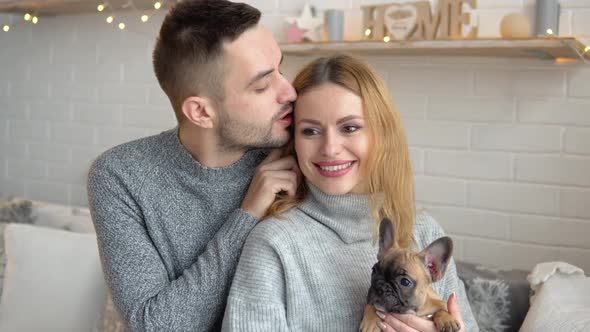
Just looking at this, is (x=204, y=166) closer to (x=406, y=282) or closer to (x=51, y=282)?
(x=406, y=282)

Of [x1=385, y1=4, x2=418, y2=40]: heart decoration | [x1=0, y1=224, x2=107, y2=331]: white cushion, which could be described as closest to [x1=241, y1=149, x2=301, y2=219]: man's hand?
[x1=385, y1=4, x2=418, y2=40]: heart decoration

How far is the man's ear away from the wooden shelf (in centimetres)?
75

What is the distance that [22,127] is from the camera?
11.7 ft

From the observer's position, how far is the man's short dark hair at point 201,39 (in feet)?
5.47

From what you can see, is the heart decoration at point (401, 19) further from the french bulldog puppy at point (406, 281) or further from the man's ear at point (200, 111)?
the french bulldog puppy at point (406, 281)

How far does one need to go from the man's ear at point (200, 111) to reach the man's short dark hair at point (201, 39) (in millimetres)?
19

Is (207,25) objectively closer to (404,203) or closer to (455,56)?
(404,203)

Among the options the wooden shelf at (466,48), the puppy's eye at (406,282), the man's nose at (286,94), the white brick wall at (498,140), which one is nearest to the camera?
the puppy's eye at (406,282)

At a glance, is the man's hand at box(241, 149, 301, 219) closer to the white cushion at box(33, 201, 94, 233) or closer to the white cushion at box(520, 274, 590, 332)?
the white cushion at box(520, 274, 590, 332)

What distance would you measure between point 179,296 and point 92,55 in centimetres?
197

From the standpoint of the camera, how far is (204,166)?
5.69 ft

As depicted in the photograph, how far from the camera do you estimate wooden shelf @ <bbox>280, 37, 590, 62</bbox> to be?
202 cm

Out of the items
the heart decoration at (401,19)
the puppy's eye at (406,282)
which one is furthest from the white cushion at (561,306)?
the heart decoration at (401,19)

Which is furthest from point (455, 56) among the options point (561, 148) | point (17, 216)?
point (17, 216)
